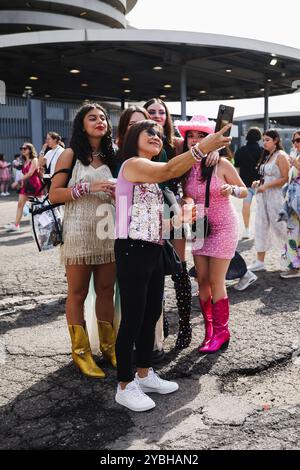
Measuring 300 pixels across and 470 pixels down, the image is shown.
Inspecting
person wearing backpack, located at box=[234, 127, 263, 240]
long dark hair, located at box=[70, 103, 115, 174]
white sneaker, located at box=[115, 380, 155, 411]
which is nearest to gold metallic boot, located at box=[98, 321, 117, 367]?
white sneaker, located at box=[115, 380, 155, 411]

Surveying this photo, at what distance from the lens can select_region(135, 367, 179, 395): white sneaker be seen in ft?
10.5

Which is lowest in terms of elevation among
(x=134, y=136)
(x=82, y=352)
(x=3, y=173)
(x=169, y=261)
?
(x=82, y=352)

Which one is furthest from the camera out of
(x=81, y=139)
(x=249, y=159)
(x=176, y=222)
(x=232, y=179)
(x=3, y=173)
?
(x=3, y=173)

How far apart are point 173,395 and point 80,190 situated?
148 centimetres

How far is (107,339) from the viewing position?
366 centimetres

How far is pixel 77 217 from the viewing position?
136 inches

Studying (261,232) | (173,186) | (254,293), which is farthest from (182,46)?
(173,186)

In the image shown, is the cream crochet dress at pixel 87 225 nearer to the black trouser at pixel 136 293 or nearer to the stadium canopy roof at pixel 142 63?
the black trouser at pixel 136 293

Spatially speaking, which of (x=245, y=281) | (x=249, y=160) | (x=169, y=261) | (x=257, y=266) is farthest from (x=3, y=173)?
→ (x=169, y=261)

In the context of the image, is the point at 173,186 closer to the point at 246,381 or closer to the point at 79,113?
the point at 79,113

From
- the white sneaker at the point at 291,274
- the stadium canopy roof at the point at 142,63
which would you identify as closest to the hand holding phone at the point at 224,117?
the white sneaker at the point at 291,274

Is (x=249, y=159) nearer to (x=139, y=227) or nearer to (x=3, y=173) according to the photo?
(x=139, y=227)

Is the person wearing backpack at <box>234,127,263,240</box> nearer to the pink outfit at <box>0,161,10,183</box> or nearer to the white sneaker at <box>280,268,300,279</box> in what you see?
the white sneaker at <box>280,268,300,279</box>

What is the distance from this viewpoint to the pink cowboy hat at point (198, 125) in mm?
3652
